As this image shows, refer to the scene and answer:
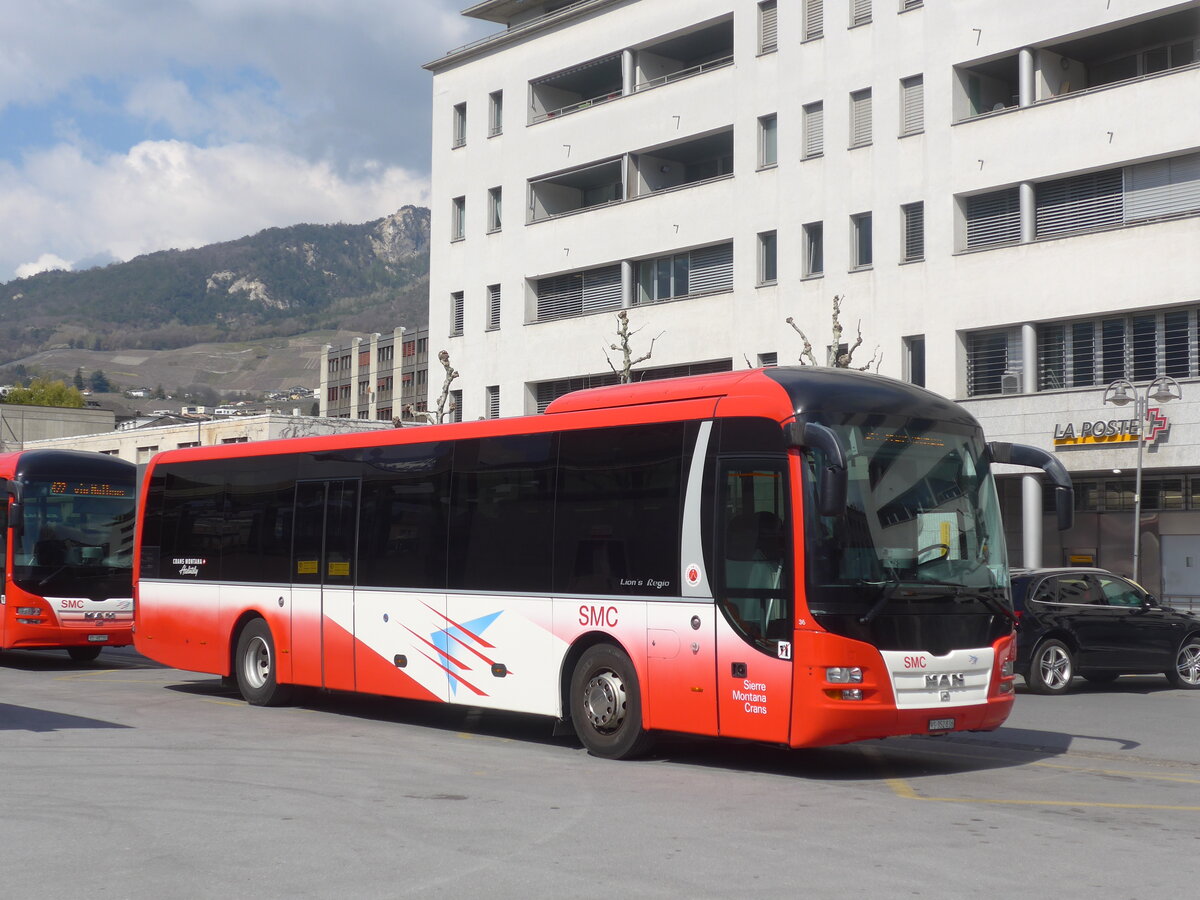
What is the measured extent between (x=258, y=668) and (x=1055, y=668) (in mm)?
10154

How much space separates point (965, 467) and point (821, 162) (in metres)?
26.6

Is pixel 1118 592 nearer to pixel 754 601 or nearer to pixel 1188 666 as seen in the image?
pixel 1188 666

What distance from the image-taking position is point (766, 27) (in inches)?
1538

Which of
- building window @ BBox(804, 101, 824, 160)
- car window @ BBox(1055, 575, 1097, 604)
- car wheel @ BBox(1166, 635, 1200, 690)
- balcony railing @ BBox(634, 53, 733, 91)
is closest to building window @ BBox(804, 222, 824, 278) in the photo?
building window @ BBox(804, 101, 824, 160)

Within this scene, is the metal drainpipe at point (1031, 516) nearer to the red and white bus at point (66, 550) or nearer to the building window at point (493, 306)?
the building window at point (493, 306)

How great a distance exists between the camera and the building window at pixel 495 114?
4719 centimetres

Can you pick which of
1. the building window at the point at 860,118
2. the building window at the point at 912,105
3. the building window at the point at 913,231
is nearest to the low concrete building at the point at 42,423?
the building window at the point at 860,118

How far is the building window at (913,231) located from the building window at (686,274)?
18.1ft

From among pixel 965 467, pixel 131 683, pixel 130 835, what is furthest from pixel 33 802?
pixel 131 683

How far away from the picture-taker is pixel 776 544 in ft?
36.3

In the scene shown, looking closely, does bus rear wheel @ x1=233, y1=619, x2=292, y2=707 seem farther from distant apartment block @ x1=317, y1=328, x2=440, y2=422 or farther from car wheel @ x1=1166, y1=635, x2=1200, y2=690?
distant apartment block @ x1=317, y1=328, x2=440, y2=422

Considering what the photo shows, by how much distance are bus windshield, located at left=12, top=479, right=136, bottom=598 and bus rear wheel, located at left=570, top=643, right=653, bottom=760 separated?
11.7 metres

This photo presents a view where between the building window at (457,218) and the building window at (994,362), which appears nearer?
the building window at (994,362)

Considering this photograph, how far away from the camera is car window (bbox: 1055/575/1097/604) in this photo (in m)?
19.0
